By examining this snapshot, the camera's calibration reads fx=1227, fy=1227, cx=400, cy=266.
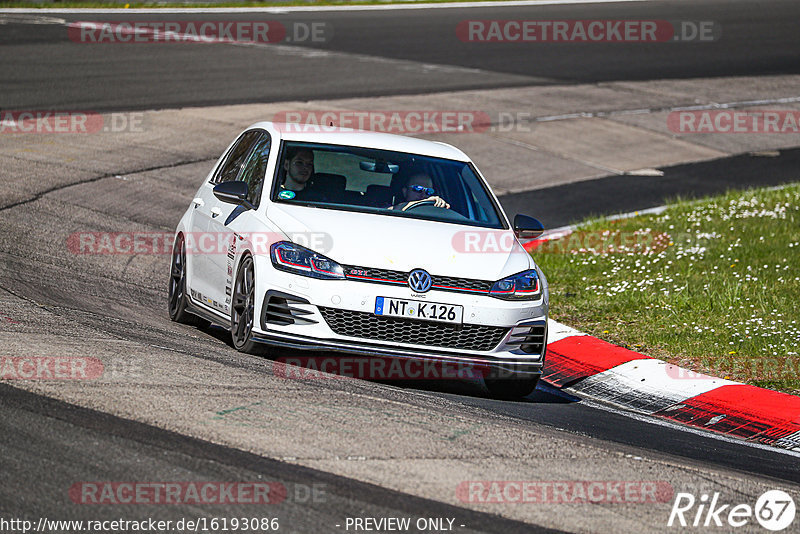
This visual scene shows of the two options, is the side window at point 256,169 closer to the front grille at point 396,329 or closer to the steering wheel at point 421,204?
the steering wheel at point 421,204

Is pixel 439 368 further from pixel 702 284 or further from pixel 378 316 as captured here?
pixel 702 284

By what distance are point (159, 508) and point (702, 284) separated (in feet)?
23.7

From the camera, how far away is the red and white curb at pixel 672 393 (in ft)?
25.5

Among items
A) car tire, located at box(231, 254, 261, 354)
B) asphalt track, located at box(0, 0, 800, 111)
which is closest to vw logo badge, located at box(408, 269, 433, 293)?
car tire, located at box(231, 254, 261, 354)

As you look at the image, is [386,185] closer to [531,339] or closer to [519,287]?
[519,287]

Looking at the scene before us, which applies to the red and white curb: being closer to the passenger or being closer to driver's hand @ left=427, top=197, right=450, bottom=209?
driver's hand @ left=427, top=197, right=450, bottom=209

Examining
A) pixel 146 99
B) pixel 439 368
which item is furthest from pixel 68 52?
pixel 439 368

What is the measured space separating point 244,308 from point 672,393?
2.99 meters

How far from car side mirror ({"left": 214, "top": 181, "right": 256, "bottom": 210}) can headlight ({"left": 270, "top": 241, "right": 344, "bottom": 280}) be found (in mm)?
725

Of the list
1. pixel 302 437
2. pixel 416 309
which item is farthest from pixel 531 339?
pixel 302 437

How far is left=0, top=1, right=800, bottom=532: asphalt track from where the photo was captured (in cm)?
507

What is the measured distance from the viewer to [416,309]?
7.34 meters

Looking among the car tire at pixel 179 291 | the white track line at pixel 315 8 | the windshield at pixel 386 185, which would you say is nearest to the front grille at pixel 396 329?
the windshield at pixel 386 185

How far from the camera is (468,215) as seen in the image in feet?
28.1
